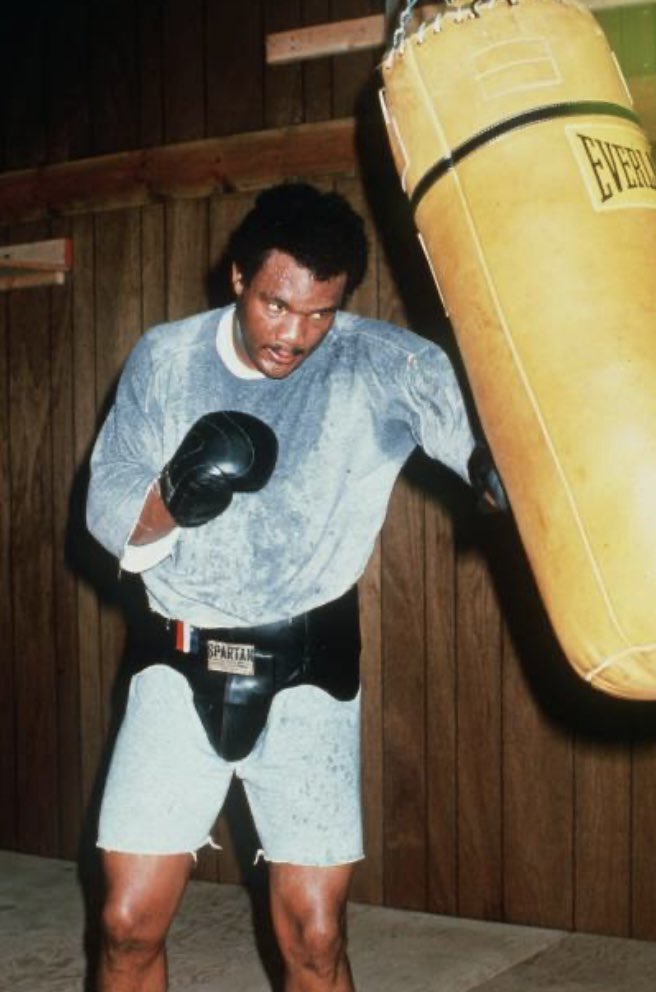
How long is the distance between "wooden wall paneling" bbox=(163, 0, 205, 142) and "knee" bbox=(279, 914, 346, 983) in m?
2.74

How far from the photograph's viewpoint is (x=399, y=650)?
13.2 feet

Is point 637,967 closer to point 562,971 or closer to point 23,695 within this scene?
point 562,971

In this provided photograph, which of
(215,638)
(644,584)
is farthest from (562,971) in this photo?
(644,584)

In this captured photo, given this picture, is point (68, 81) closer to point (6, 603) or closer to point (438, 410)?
point (6, 603)

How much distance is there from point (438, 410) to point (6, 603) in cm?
263

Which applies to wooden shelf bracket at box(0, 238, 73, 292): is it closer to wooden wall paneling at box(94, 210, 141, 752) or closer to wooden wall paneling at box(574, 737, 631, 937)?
wooden wall paneling at box(94, 210, 141, 752)

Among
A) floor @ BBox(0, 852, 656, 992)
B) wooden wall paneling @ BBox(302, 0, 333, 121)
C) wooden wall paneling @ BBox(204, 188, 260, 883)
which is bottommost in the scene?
floor @ BBox(0, 852, 656, 992)

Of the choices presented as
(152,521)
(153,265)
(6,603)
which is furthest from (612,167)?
(6,603)

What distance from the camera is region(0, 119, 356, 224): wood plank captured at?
405 centimetres

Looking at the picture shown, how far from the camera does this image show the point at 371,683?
4.07 meters

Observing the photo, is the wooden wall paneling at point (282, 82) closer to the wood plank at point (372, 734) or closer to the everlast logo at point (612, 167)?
the wood plank at point (372, 734)

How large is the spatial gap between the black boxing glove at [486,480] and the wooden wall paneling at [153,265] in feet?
7.12

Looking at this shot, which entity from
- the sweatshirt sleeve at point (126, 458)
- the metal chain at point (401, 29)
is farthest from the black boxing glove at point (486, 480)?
the metal chain at point (401, 29)

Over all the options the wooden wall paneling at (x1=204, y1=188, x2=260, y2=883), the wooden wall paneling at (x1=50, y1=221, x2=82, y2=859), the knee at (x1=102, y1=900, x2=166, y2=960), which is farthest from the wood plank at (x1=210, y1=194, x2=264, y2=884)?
the knee at (x1=102, y1=900, x2=166, y2=960)
